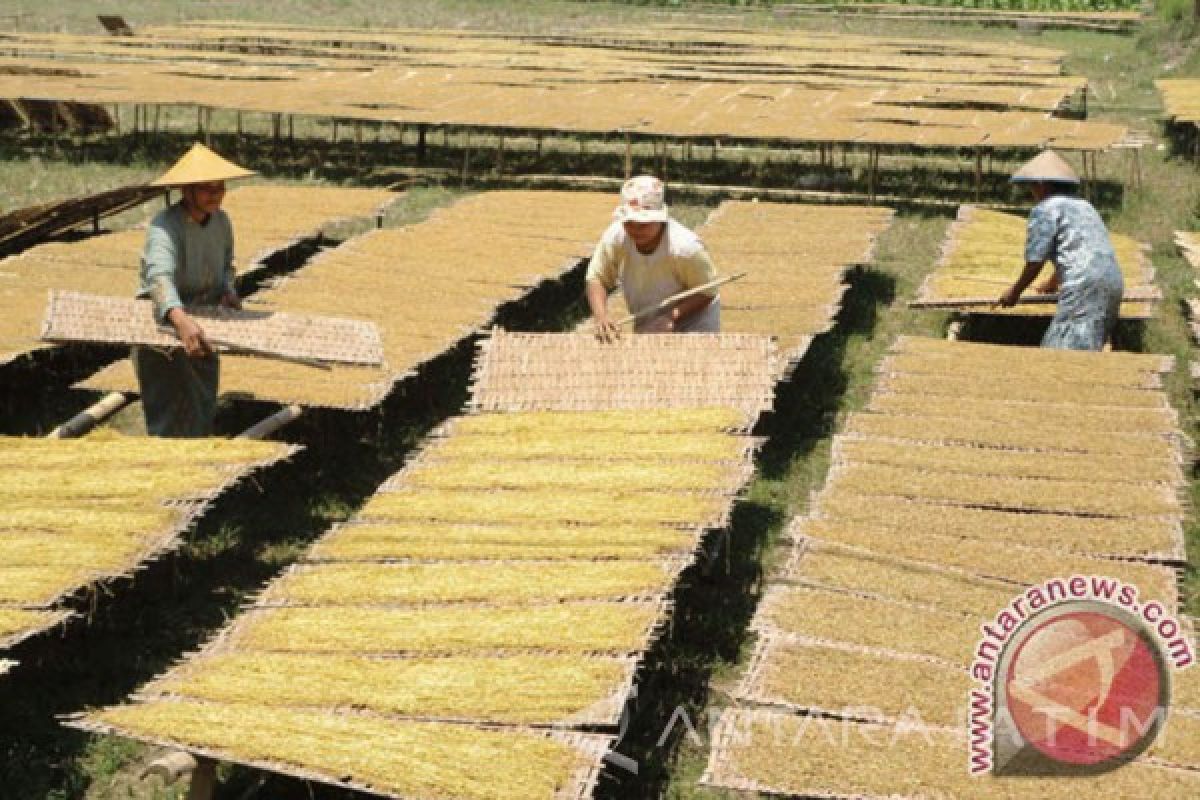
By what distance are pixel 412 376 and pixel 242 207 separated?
5.60 m

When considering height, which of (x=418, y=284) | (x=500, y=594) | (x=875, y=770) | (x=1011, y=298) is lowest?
(x=875, y=770)

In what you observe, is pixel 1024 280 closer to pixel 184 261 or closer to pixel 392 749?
pixel 184 261

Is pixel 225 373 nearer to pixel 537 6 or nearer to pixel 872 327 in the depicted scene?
pixel 872 327

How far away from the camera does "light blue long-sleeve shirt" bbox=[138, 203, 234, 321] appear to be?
A: 8195mm

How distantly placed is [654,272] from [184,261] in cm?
254

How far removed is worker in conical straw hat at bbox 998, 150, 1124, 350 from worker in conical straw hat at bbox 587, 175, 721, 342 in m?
2.62

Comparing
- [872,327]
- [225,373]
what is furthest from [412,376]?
[872,327]

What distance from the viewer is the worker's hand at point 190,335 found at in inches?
315

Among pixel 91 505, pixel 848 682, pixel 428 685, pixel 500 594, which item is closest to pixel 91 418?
pixel 91 505

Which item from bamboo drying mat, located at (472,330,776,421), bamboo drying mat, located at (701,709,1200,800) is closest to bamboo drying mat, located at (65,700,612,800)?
bamboo drying mat, located at (701,709,1200,800)

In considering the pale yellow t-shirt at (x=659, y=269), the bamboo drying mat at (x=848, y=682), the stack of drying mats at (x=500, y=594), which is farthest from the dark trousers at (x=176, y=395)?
the bamboo drying mat at (x=848, y=682)

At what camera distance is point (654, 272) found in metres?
8.62

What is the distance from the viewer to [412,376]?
9.73 meters

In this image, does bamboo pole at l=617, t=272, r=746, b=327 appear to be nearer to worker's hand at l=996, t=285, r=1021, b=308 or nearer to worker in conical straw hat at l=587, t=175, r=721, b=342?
worker in conical straw hat at l=587, t=175, r=721, b=342
